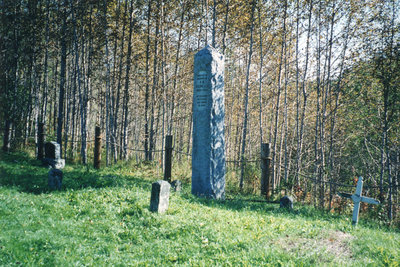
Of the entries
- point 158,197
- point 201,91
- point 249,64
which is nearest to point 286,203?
point 158,197

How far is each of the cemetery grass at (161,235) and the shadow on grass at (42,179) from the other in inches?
17.0

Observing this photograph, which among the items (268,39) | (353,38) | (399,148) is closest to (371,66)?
(353,38)

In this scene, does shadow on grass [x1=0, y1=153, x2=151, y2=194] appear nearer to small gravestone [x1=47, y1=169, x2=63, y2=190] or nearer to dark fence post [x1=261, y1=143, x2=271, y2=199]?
small gravestone [x1=47, y1=169, x2=63, y2=190]

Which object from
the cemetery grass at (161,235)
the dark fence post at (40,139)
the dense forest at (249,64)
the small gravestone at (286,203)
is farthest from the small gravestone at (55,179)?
the small gravestone at (286,203)

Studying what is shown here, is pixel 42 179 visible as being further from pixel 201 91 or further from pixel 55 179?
pixel 201 91

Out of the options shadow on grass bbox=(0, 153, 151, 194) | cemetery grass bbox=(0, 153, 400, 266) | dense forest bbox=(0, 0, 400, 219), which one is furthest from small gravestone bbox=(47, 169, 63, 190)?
dense forest bbox=(0, 0, 400, 219)

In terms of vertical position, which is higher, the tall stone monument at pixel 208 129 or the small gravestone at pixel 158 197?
the tall stone monument at pixel 208 129

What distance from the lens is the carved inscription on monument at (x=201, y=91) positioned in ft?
22.6

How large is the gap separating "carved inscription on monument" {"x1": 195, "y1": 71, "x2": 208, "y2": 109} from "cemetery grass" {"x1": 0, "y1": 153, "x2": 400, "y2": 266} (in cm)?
245

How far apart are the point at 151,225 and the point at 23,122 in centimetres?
1246

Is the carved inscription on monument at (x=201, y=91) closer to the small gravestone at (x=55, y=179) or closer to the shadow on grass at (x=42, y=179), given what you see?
the shadow on grass at (x=42, y=179)

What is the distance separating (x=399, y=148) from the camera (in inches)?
360

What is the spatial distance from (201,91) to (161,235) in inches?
155

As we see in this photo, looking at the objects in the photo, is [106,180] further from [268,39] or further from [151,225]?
[268,39]
